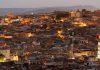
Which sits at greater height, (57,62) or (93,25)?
(57,62)

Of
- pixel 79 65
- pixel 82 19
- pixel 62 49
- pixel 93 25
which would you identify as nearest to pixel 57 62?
pixel 79 65

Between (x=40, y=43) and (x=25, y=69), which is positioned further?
(x=40, y=43)

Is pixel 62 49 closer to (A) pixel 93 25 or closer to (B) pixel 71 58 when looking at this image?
(B) pixel 71 58

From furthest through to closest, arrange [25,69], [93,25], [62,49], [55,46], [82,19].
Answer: [82,19]
[93,25]
[55,46]
[62,49]
[25,69]

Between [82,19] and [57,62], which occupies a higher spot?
[57,62]

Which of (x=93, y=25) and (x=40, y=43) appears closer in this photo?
(x=40, y=43)

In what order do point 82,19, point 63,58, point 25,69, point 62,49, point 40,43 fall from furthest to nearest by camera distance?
point 82,19, point 40,43, point 62,49, point 63,58, point 25,69

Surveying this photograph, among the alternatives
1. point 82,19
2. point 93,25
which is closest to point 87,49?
point 93,25

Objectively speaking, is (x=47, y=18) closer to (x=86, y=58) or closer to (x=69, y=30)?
(x=69, y=30)

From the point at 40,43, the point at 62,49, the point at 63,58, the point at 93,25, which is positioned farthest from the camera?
the point at 93,25
